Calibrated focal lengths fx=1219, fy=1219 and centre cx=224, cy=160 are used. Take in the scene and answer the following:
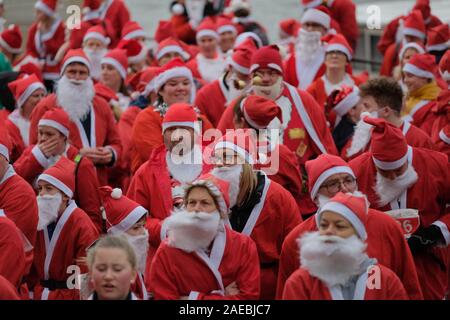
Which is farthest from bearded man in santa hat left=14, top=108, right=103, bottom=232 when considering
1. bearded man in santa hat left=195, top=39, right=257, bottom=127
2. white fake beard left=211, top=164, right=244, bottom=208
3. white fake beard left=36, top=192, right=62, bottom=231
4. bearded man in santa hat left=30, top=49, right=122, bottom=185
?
bearded man in santa hat left=195, top=39, right=257, bottom=127

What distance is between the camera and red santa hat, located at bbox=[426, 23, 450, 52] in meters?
13.6

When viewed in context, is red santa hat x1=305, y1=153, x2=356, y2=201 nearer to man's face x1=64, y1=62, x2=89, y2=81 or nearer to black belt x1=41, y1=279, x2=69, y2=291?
black belt x1=41, y1=279, x2=69, y2=291

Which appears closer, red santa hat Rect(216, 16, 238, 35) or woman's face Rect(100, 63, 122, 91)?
woman's face Rect(100, 63, 122, 91)

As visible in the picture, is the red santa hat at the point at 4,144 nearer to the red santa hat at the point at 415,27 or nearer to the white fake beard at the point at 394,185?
the white fake beard at the point at 394,185

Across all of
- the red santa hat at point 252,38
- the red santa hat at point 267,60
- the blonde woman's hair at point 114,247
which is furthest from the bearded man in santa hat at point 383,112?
the blonde woman's hair at point 114,247

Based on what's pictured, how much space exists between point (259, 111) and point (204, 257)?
2.30 m

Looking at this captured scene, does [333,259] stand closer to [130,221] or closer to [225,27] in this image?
[130,221]

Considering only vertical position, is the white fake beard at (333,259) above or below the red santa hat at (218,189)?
below

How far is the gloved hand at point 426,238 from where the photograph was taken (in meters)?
8.82

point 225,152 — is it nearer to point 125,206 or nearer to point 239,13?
point 125,206

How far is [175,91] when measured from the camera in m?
10.8

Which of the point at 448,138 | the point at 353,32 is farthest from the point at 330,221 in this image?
the point at 353,32

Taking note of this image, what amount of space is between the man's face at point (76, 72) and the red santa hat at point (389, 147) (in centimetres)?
354

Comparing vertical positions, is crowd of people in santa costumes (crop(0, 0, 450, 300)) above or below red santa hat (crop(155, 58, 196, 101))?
below
